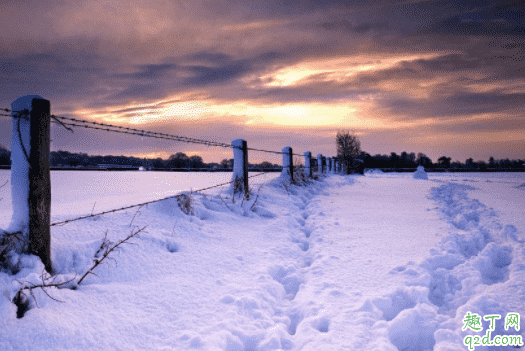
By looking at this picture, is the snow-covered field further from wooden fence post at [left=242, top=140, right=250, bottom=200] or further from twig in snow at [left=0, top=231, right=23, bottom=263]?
wooden fence post at [left=242, top=140, right=250, bottom=200]

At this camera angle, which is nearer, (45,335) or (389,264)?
(45,335)

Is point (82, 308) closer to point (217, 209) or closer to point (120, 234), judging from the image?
point (120, 234)

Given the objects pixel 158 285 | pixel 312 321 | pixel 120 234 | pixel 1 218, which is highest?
pixel 1 218

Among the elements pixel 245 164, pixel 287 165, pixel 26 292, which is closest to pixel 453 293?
pixel 26 292

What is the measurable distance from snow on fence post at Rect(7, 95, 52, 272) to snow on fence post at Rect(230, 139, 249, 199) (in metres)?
4.00

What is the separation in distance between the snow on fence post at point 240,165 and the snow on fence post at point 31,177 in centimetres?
400

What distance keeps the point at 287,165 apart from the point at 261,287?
6.99m

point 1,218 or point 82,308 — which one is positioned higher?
point 1,218

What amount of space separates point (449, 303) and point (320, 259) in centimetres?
138

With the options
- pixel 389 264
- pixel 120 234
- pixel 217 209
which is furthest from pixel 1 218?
pixel 389 264

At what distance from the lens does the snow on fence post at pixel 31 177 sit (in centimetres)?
223

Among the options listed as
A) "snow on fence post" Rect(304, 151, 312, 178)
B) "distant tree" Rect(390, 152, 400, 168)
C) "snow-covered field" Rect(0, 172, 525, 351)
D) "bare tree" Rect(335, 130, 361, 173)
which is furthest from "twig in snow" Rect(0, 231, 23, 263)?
"distant tree" Rect(390, 152, 400, 168)

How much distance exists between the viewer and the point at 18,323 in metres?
1.81

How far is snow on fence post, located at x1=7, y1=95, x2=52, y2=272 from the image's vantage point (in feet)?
7.33
